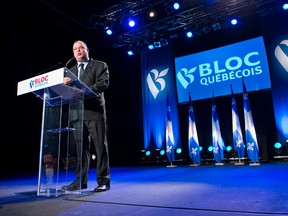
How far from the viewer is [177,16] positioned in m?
6.36

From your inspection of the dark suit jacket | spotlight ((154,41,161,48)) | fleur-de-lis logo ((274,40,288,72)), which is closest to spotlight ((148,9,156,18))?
spotlight ((154,41,161,48))

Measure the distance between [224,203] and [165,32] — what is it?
242 inches

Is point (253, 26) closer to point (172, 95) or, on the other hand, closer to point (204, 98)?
point (204, 98)

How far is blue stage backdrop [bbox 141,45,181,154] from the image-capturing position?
7172 mm

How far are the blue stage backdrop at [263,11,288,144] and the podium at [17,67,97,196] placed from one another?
206 inches

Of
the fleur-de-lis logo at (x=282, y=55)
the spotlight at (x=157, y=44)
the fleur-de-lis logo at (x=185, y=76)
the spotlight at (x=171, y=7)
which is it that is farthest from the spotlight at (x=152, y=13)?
the fleur-de-lis logo at (x=282, y=55)

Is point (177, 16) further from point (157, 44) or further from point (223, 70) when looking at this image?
point (223, 70)

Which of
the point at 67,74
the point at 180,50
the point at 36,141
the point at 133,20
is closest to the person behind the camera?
the point at 67,74

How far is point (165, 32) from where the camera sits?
6953 mm

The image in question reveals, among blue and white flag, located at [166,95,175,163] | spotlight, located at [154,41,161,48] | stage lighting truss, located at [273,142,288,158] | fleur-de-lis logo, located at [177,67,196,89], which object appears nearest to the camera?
stage lighting truss, located at [273,142,288,158]

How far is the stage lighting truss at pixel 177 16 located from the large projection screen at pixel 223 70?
676mm

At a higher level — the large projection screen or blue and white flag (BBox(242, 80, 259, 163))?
the large projection screen

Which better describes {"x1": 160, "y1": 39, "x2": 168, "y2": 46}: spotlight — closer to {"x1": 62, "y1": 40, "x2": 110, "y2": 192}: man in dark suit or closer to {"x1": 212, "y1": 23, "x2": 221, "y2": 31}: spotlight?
{"x1": 212, "y1": 23, "x2": 221, "y2": 31}: spotlight

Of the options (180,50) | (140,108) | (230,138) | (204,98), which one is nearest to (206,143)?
(230,138)
